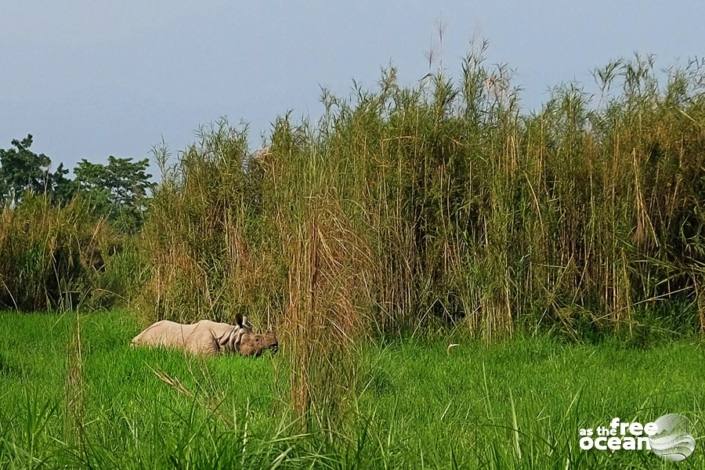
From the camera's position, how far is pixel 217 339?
20.7 ft

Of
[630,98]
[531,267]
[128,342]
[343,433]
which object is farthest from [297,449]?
[630,98]

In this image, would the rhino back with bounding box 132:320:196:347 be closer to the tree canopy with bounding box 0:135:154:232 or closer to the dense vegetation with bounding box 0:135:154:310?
the dense vegetation with bounding box 0:135:154:310

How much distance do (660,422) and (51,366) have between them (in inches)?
149

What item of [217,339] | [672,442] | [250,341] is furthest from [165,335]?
[672,442]

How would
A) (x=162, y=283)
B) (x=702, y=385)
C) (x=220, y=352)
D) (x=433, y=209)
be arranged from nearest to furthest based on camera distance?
(x=702, y=385), (x=220, y=352), (x=433, y=209), (x=162, y=283)

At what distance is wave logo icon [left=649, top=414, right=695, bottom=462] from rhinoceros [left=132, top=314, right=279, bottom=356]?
11.9 feet

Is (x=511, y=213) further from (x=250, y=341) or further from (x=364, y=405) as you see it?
(x=364, y=405)

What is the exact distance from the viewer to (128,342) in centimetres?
685

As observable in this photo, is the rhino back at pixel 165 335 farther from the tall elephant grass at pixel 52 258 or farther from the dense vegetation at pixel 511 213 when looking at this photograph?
the tall elephant grass at pixel 52 258

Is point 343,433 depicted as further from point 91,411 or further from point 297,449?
point 91,411

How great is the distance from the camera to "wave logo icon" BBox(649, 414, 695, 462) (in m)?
2.58

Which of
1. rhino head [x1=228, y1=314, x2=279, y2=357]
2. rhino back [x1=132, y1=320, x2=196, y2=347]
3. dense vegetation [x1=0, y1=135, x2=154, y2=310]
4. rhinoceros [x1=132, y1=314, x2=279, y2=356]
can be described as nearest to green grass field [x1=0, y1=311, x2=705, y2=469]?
rhino back [x1=132, y1=320, x2=196, y2=347]

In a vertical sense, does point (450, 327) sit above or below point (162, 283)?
below

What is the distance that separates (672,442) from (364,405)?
1139 mm
